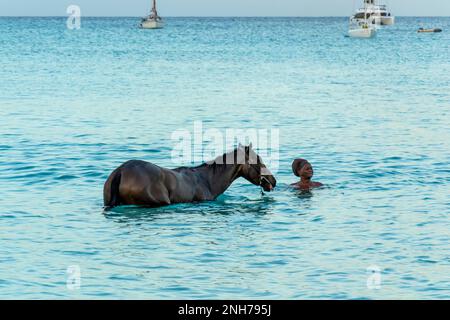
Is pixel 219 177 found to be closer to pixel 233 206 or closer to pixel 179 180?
pixel 233 206

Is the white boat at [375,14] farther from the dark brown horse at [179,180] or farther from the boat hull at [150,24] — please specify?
the dark brown horse at [179,180]

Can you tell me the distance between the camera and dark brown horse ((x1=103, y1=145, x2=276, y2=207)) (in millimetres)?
16672

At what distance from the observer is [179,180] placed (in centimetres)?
1758

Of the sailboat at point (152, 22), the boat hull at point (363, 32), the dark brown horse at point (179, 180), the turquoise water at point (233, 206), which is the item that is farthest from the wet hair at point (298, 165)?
the sailboat at point (152, 22)

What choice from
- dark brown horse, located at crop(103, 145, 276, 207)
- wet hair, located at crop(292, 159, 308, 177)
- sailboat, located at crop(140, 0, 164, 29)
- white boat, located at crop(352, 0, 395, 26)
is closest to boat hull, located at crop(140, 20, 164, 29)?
sailboat, located at crop(140, 0, 164, 29)

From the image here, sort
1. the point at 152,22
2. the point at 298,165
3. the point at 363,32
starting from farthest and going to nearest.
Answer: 1. the point at 152,22
2. the point at 363,32
3. the point at 298,165

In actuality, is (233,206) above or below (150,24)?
above

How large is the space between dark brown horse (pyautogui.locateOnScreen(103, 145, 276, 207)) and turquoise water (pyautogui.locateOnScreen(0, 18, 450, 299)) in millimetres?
226

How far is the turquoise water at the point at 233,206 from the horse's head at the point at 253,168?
313 mm

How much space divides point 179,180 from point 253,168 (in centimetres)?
173

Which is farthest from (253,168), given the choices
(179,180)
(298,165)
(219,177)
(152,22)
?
(152,22)

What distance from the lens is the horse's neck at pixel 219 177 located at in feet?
60.2
